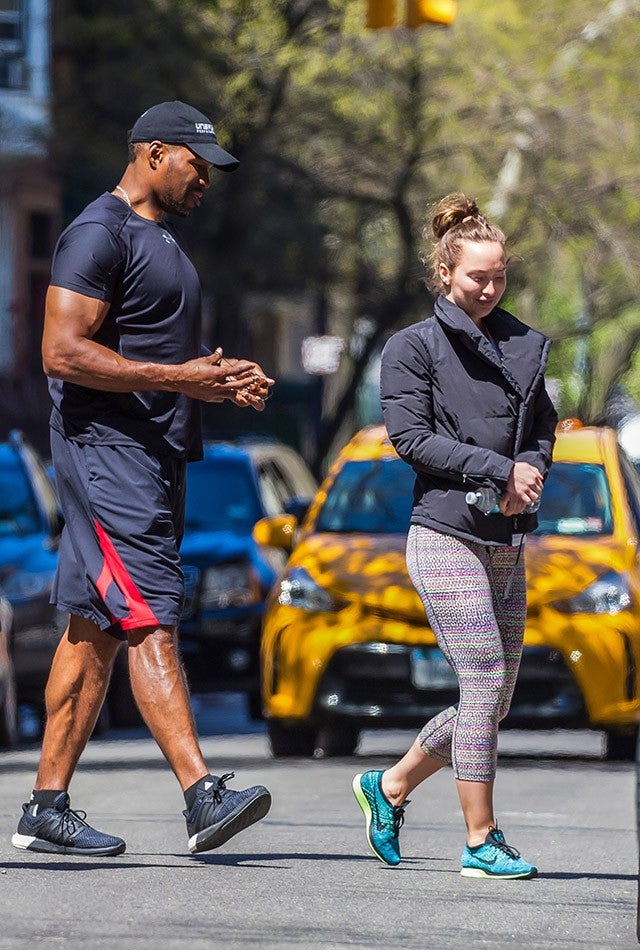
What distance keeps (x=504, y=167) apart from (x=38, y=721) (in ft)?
46.3

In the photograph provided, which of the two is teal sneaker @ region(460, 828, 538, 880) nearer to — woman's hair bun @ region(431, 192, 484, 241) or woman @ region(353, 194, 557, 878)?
woman @ region(353, 194, 557, 878)

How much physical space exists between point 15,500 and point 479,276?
7.39 m

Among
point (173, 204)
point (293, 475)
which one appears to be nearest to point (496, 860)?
point (173, 204)

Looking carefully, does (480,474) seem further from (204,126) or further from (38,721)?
(38,721)

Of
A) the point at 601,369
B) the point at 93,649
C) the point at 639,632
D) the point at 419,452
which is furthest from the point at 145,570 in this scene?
the point at 601,369

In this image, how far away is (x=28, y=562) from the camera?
41.0 feet

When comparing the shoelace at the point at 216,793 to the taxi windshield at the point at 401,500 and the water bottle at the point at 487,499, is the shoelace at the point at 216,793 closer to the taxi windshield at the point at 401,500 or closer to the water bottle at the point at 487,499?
the water bottle at the point at 487,499

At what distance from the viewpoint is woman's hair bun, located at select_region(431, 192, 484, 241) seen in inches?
248

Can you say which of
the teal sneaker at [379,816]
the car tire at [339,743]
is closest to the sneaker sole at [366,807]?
the teal sneaker at [379,816]

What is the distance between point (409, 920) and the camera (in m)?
5.46

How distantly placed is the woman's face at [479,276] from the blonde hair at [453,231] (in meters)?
0.02

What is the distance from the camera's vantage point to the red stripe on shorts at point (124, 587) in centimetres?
609

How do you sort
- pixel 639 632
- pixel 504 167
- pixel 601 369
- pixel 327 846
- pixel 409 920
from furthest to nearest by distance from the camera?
pixel 601 369 < pixel 504 167 < pixel 639 632 < pixel 327 846 < pixel 409 920

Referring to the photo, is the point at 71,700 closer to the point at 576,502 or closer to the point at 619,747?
the point at 619,747
